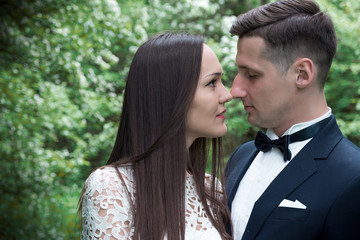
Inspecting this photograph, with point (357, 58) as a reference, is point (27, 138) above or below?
below

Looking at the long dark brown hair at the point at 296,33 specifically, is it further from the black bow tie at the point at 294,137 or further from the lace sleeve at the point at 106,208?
the lace sleeve at the point at 106,208

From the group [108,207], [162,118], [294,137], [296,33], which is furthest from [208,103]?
[108,207]

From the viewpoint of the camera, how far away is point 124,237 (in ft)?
6.94

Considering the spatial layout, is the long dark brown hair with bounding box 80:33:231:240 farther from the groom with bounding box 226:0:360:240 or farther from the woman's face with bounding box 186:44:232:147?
the groom with bounding box 226:0:360:240

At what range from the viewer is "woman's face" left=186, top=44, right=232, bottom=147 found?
7.80ft

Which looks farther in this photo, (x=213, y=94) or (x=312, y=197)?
(x=213, y=94)

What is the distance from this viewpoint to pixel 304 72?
8.21 feet

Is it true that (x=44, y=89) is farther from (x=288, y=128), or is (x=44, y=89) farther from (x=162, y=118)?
Answer: (x=288, y=128)

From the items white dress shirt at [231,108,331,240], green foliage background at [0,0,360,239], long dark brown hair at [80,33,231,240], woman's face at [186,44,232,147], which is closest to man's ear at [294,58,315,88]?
white dress shirt at [231,108,331,240]

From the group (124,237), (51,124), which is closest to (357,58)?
(51,124)

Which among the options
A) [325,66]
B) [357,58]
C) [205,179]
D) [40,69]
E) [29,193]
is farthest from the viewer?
[357,58]

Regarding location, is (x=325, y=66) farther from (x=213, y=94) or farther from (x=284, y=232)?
(x=284, y=232)

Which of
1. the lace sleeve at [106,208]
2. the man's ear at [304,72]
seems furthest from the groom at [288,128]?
the lace sleeve at [106,208]

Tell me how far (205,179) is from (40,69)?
3649 mm
